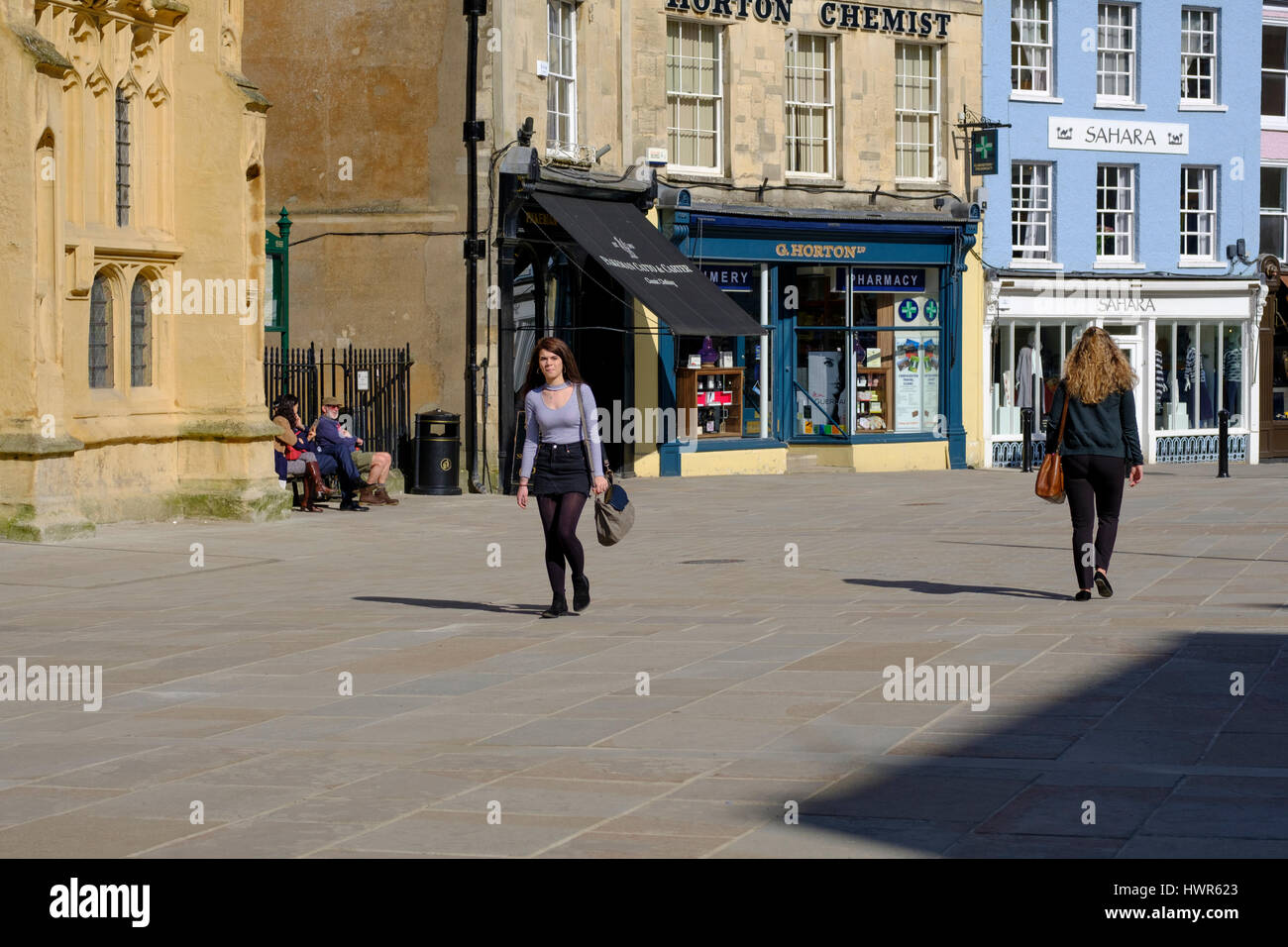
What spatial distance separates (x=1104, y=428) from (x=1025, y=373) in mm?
21776

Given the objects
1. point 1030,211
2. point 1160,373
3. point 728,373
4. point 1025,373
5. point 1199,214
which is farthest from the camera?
point 1160,373

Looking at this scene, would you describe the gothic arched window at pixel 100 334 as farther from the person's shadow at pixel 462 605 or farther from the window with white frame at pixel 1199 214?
the window with white frame at pixel 1199 214

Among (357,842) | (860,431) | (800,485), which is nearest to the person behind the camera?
(357,842)

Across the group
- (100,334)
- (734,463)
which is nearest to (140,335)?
(100,334)

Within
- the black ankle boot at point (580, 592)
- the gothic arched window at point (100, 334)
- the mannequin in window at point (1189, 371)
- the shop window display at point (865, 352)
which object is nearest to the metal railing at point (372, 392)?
A: the gothic arched window at point (100, 334)

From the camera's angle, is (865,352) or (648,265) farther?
(865,352)

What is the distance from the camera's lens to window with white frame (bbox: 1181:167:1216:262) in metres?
37.1

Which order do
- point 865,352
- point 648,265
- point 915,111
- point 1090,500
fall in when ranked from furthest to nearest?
point 915,111 < point 865,352 < point 648,265 < point 1090,500

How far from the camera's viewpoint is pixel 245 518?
20125 mm

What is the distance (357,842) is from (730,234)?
24622 millimetres

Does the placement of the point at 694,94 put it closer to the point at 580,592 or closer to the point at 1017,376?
the point at 1017,376

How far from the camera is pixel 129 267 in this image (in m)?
19.5
